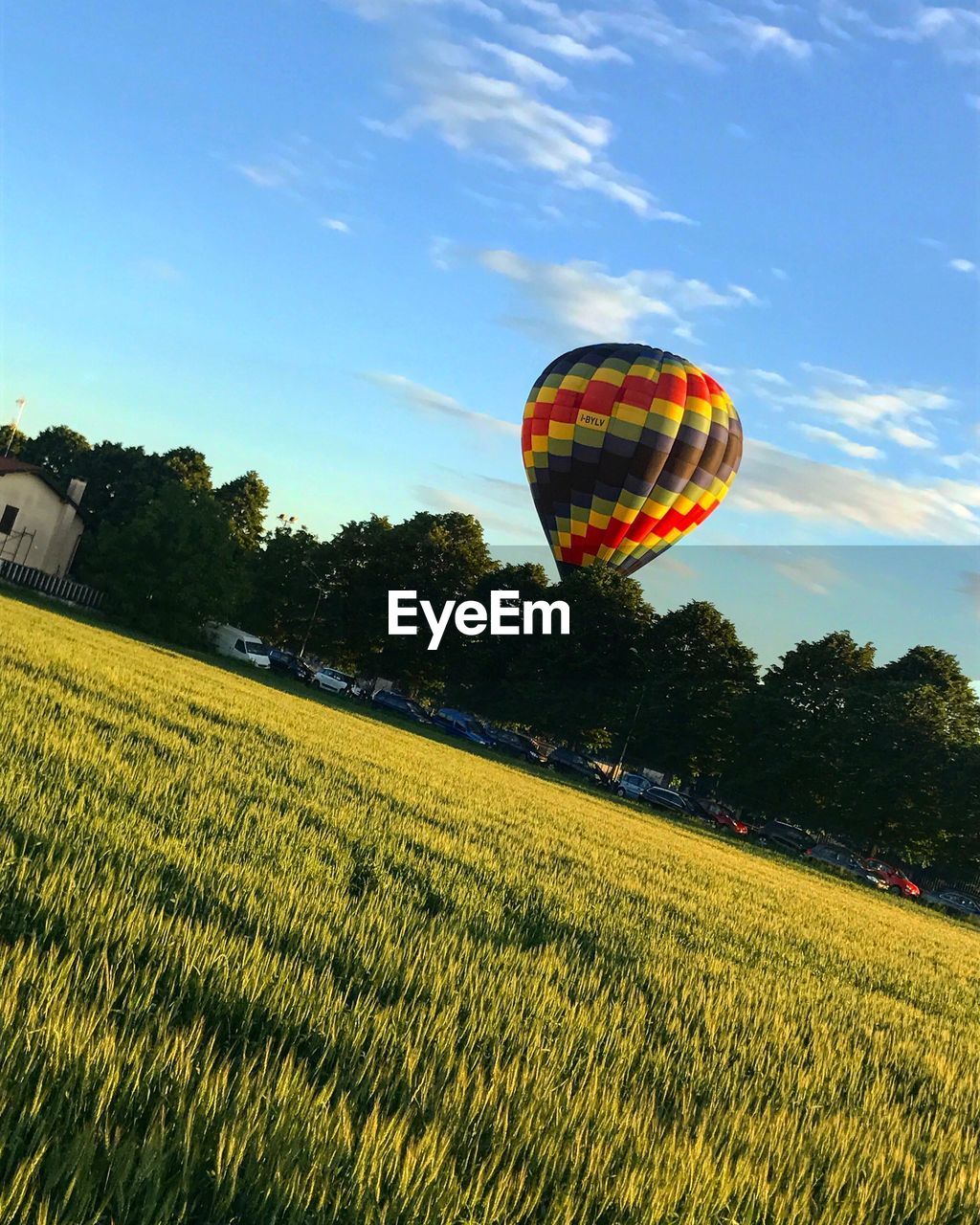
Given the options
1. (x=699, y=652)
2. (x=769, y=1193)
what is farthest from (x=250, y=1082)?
(x=699, y=652)

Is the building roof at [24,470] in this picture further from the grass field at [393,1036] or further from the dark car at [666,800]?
the grass field at [393,1036]

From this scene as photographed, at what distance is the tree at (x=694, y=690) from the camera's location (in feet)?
214

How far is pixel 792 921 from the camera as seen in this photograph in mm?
16391

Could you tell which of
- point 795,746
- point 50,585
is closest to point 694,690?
point 795,746

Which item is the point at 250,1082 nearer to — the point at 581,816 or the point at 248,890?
the point at 248,890

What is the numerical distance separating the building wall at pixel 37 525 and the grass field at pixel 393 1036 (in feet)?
195

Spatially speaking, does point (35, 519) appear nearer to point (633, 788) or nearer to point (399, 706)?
point (399, 706)

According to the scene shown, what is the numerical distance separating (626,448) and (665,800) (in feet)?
56.7

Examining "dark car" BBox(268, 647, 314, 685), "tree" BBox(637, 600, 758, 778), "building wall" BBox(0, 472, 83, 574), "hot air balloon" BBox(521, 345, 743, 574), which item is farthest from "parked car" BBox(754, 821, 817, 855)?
"building wall" BBox(0, 472, 83, 574)

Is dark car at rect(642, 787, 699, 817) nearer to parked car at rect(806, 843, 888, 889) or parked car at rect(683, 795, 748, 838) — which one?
parked car at rect(683, 795, 748, 838)

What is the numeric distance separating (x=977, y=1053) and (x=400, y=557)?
69864 millimetres

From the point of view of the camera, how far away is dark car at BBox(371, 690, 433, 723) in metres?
59.4

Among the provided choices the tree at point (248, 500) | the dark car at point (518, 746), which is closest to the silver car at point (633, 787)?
the dark car at point (518, 746)

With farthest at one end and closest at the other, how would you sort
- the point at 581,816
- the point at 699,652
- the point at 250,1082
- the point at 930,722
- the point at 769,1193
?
the point at 699,652, the point at 930,722, the point at 581,816, the point at 769,1193, the point at 250,1082
